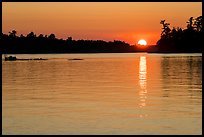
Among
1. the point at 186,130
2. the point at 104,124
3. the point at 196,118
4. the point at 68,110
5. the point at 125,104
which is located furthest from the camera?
the point at 125,104

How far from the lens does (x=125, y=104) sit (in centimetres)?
3484

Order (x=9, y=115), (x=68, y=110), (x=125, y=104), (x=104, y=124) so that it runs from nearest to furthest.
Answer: (x=104, y=124), (x=9, y=115), (x=68, y=110), (x=125, y=104)

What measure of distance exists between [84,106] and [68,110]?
221cm

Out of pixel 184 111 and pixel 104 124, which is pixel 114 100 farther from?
pixel 104 124

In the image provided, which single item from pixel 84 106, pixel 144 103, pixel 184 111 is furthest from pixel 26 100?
pixel 184 111

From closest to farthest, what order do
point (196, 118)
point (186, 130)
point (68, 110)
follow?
point (186, 130) → point (196, 118) → point (68, 110)

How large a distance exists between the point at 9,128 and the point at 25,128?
85 cm

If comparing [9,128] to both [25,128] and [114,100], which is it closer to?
[25,128]

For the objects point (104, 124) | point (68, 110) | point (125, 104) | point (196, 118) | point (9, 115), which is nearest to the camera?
point (104, 124)

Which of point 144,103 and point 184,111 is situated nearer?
point 184,111

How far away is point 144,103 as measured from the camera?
117 feet

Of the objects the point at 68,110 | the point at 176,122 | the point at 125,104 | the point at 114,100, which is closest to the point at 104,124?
the point at 176,122

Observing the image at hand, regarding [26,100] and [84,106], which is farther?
[26,100]

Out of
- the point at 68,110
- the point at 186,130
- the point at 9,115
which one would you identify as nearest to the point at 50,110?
the point at 68,110
